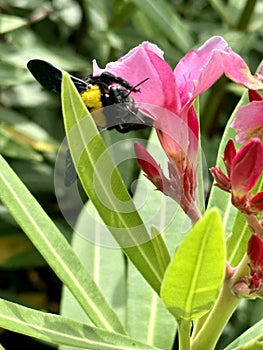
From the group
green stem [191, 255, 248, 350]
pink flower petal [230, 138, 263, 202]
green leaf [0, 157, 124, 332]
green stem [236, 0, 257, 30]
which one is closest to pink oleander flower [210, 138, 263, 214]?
pink flower petal [230, 138, 263, 202]

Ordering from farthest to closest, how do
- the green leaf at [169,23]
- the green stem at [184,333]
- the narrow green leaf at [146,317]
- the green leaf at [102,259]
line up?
the green leaf at [169,23] → the green leaf at [102,259] → the narrow green leaf at [146,317] → the green stem at [184,333]

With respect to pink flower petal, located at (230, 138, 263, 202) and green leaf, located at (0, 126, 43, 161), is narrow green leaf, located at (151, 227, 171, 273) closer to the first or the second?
pink flower petal, located at (230, 138, 263, 202)

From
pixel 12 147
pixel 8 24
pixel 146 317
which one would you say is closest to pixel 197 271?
pixel 146 317

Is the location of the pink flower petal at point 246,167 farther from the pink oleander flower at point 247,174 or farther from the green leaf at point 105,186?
the green leaf at point 105,186

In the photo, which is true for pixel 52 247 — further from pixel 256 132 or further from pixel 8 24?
pixel 8 24

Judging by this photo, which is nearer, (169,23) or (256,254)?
(256,254)

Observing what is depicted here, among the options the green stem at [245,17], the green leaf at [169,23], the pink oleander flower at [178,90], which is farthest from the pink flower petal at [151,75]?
the green stem at [245,17]
